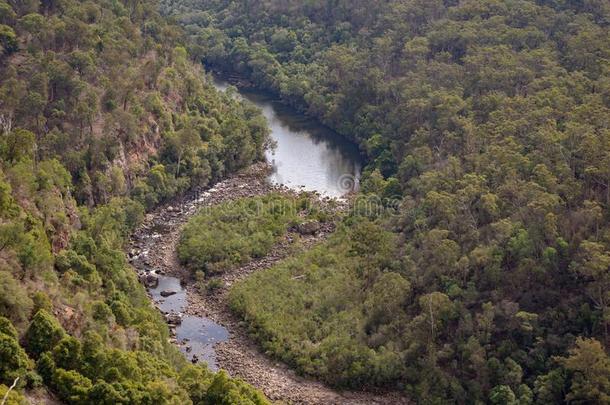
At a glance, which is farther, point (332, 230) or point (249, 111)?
point (249, 111)

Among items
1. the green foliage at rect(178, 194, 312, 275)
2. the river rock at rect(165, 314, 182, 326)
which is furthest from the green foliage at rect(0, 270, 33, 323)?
the green foliage at rect(178, 194, 312, 275)

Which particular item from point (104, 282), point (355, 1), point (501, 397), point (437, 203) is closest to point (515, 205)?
point (437, 203)

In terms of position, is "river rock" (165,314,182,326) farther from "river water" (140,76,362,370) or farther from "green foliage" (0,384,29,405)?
"green foliage" (0,384,29,405)

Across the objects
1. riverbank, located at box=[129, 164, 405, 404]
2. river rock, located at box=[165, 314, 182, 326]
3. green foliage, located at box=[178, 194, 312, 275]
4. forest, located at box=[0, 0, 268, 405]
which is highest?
forest, located at box=[0, 0, 268, 405]

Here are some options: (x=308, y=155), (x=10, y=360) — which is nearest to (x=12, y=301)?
(x=10, y=360)

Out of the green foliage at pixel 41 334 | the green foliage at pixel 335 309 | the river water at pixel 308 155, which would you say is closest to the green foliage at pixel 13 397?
the green foliage at pixel 41 334

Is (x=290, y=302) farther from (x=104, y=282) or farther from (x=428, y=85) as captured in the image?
(x=428, y=85)
